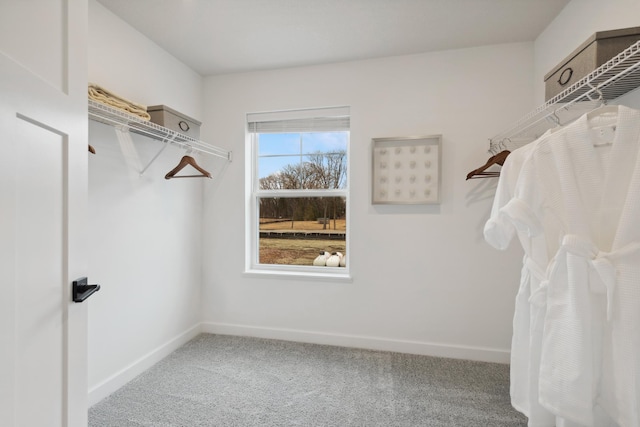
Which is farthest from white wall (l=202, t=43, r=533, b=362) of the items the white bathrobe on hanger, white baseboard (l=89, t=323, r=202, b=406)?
the white bathrobe on hanger

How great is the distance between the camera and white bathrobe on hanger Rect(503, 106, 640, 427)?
0.93 m

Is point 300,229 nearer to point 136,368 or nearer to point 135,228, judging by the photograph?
point 135,228

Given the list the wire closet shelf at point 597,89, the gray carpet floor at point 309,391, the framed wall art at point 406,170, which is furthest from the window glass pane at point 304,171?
the gray carpet floor at point 309,391

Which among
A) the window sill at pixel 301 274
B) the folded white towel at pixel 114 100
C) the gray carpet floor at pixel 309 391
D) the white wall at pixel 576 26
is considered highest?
the white wall at pixel 576 26

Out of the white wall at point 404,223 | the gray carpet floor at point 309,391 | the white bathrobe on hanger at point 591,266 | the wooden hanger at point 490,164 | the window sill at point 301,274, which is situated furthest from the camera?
the window sill at point 301,274

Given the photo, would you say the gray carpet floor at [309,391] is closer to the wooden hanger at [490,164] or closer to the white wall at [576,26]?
the wooden hanger at [490,164]

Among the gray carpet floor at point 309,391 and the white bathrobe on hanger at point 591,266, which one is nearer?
the white bathrobe on hanger at point 591,266

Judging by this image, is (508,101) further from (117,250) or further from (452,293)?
(117,250)

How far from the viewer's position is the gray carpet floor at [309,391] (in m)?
1.69

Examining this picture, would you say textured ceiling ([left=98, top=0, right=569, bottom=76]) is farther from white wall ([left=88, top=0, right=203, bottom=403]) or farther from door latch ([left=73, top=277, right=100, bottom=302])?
door latch ([left=73, top=277, right=100, bottom=302])

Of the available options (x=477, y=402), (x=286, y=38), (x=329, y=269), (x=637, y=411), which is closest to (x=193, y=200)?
(x=329, y=269)

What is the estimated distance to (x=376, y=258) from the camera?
2.54m

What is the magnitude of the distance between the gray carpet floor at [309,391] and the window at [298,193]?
784 mm

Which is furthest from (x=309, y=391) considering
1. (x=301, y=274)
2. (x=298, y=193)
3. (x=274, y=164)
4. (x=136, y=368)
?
(x=274, y=164)
